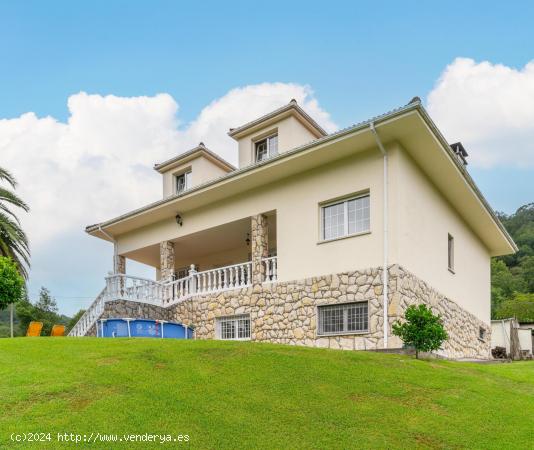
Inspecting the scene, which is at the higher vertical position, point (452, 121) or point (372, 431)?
point (452, 121)

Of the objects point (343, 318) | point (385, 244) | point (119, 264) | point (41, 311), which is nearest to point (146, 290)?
point (119, 264)

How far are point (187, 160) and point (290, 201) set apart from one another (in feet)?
23.3

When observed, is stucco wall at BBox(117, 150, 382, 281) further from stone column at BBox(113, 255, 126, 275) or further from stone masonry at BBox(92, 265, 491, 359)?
stone column at BBox(113, 255, 126, 275)

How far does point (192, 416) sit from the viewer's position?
6770 millimetres

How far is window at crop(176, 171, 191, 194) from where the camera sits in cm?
2219

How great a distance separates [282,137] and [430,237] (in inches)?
227

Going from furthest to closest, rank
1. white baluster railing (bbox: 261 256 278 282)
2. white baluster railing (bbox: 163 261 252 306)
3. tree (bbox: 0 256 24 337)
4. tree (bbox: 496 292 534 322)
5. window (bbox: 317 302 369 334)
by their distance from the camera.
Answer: tree (bbox: 496 292 534 322), white baluster railing (bbox: 163 261 252 306), white baluster railing (bbox: 261 256 278 282), tree (bbox: 0 256 24 337), window (bbox: 317 302 369 334)

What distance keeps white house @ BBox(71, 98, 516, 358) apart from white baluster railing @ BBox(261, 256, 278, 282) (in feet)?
0.13

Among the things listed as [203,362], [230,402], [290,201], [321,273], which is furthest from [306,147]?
[230,402]

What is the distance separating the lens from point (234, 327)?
17.1 metres

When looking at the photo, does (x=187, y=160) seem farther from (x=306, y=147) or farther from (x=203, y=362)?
(x=203, y=362)

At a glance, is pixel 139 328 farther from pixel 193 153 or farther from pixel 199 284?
pixel 193 153

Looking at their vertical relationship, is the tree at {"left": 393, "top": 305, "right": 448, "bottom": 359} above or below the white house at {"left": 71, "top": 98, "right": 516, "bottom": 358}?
below

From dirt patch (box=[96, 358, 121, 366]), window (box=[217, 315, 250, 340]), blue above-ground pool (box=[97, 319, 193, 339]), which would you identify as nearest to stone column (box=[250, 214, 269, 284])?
window (box=[217, 315, 250, 340])
